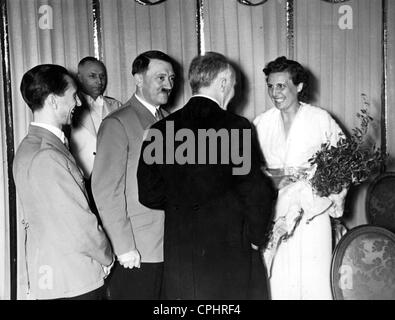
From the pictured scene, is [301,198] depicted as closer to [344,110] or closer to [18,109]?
[344,110]

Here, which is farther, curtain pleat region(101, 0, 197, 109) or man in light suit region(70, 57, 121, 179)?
curtain pleat region(101, 0, 197, 109)

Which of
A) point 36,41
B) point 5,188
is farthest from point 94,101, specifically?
point 5,188

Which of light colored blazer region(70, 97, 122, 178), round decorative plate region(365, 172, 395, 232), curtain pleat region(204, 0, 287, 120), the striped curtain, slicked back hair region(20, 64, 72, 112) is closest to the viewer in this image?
slicked back hair region(20, 64, 72, 112)

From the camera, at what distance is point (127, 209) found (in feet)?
7.57

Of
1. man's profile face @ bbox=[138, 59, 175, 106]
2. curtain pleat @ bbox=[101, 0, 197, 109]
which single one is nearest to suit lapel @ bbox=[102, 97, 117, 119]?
curtain pleat @ bbox=[101, 0, 197, 109]

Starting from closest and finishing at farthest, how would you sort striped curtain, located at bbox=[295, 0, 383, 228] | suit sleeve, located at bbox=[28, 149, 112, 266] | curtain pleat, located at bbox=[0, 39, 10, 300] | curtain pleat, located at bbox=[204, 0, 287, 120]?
suit sleeve, located at bbox=[28, 149, 112, 266] < curtain pleat, located at bbox=[0, 39, 10, 300] < curtain pleat, located at bbox=[204, 0, 287, 120] < striped curtain, located at bbox=[295, 0, 383, 228]

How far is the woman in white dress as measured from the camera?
101 inches

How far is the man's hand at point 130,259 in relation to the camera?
88.6 inches

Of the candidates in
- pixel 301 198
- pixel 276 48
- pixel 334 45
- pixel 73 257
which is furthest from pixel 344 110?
pixel 73 257

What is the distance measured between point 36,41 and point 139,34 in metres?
0.79

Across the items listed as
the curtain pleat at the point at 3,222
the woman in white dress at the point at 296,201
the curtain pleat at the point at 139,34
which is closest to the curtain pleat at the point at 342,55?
the curtain pleat at the point at 139,34

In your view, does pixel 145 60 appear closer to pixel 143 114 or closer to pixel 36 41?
pixel 143 114

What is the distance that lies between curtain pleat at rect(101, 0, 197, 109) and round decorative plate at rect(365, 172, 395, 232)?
174cm

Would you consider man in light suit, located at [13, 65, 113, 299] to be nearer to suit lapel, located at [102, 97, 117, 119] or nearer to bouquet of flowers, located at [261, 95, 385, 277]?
bouquet of flowers, located at [261, 95, 385, 277]
